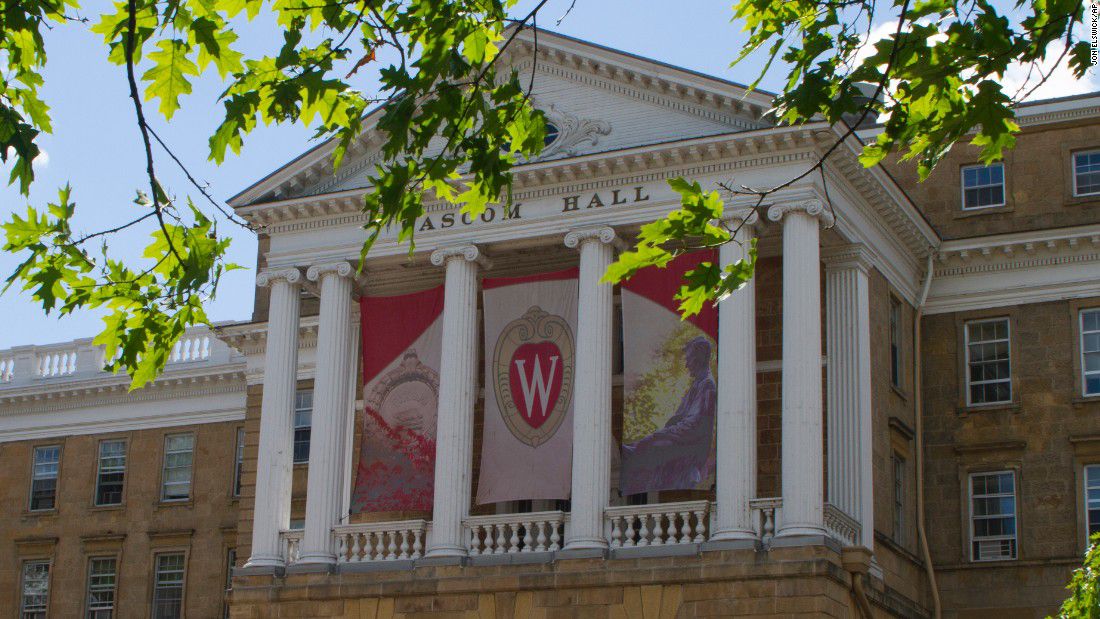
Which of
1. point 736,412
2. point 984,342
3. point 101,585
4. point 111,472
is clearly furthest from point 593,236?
point 101,585

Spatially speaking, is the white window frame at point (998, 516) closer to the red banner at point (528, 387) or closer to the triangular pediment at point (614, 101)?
the red banner at point (528, 387)

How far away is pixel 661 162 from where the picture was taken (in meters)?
31.0

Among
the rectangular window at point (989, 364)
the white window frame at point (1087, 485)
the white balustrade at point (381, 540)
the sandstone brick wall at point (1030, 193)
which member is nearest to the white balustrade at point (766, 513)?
the white balustrade at point (381, 540)

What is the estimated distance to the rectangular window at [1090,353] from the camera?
34.5 m

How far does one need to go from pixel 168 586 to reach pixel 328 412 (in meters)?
13.1

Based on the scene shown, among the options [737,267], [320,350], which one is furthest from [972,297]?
[737,267]

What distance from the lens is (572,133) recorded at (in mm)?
32406

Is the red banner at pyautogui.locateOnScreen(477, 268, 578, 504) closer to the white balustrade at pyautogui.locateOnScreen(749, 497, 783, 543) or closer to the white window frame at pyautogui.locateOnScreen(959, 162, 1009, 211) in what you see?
the white balustrade at pyautogui.locateOnScreen(749, 497, 783, 543)

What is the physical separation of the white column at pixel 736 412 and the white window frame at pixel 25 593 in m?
22.5

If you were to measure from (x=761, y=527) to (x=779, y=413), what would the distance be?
3409mm

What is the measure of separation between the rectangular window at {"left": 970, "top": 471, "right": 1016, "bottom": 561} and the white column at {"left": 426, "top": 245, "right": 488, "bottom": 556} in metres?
10.0

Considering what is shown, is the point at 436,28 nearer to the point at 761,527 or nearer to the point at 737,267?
the point at 737,267

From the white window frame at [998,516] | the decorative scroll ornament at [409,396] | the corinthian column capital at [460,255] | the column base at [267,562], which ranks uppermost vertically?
the corinthian column capital at [460,255]

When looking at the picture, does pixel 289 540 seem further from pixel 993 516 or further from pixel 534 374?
pixel 993 516
